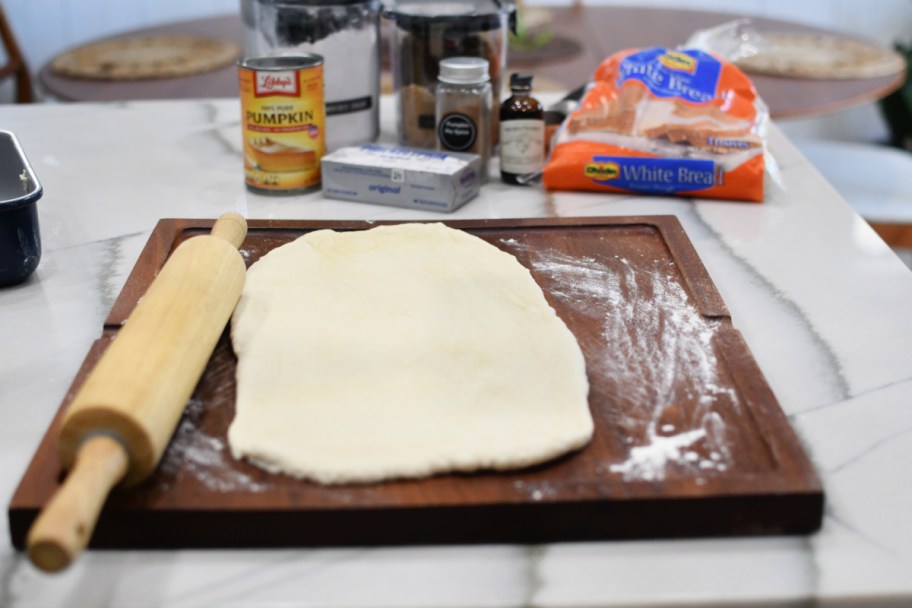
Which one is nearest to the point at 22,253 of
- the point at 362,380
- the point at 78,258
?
the point at 78,258

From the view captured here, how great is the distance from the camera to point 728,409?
759 mm

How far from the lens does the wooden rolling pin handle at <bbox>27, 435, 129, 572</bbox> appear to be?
53cm

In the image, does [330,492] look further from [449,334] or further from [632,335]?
[632,335]

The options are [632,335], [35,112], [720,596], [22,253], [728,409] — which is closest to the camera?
[720,596]

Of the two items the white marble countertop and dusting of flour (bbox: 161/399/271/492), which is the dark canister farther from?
dusting of flour (bbox: 161/399/271/492)

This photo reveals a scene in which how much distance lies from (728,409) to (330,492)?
1.07 feet

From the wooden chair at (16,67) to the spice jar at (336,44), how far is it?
188 centimetres

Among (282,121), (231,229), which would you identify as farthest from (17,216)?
(282,121)

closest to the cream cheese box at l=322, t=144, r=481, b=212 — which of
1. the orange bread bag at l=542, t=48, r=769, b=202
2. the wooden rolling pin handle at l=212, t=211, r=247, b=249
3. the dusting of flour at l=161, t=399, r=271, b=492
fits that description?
the orange bread bag at l=542, t=48, r=769, b=202

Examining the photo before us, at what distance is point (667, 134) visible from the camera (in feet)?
4.40

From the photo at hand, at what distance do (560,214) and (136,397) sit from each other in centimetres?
73

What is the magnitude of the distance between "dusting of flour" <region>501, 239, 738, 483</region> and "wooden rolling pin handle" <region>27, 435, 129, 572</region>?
1.12 feet

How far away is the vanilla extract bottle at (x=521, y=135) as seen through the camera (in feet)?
4.24

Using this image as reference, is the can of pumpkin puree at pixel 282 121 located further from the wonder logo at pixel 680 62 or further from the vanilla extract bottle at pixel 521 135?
the wonder logo at pixel 680 62
